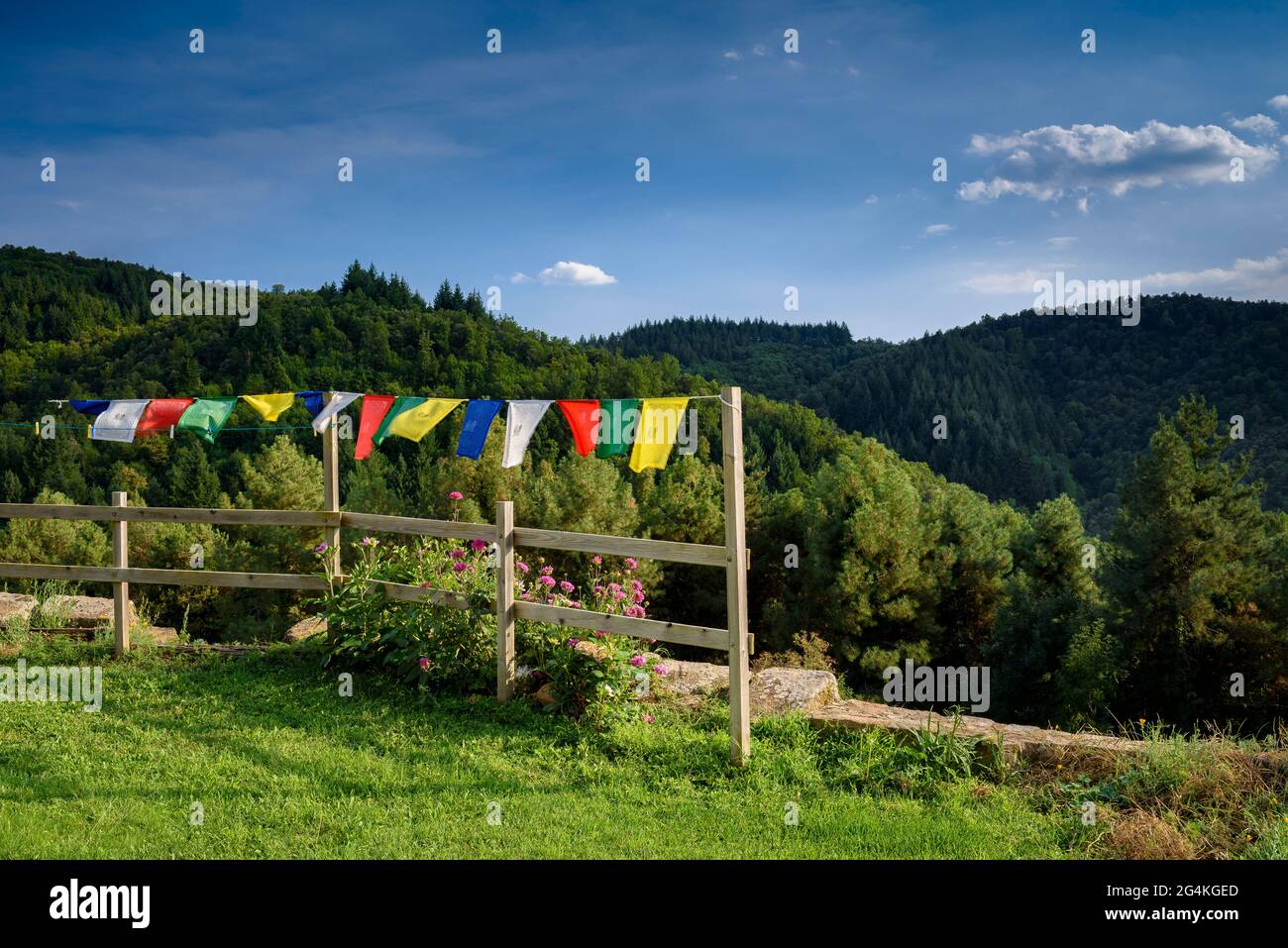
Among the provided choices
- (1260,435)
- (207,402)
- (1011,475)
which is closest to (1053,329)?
(1011,475)

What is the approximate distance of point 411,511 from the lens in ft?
147

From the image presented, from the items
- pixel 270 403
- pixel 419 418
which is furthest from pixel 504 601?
pixel 270 403

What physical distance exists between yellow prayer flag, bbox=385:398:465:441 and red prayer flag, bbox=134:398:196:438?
262 cm

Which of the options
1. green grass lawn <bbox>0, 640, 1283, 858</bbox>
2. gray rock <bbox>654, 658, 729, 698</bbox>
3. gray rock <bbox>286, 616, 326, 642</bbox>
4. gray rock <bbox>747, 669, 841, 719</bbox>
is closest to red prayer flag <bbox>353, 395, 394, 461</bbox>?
green grass lawn <bbox>0, 640, 1283, 858</bbox>

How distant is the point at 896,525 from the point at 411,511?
24182 millimetres

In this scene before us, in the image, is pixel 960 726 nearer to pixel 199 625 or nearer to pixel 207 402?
pixel 207 402

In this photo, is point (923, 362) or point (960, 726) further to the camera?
point (923, 362)

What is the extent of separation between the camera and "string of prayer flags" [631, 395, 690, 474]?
614 cm

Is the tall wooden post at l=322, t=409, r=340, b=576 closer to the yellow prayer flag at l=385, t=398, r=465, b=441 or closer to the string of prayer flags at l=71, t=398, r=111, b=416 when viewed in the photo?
the yellow prayer flag at l=385, t=398, r=465, b=441

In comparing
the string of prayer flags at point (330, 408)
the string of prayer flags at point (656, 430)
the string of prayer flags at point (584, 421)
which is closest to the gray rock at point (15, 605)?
the string of prayer flags at point (330, 408)

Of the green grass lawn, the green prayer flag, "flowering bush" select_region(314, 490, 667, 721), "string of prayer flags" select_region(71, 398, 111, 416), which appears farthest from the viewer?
"string of prayer flags" select_region(71, 398, 111, 416)

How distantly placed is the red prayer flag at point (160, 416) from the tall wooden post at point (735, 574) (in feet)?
19.1

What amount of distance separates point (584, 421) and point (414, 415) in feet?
5.74

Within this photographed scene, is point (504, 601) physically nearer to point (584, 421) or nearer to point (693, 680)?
point (584, 421)
